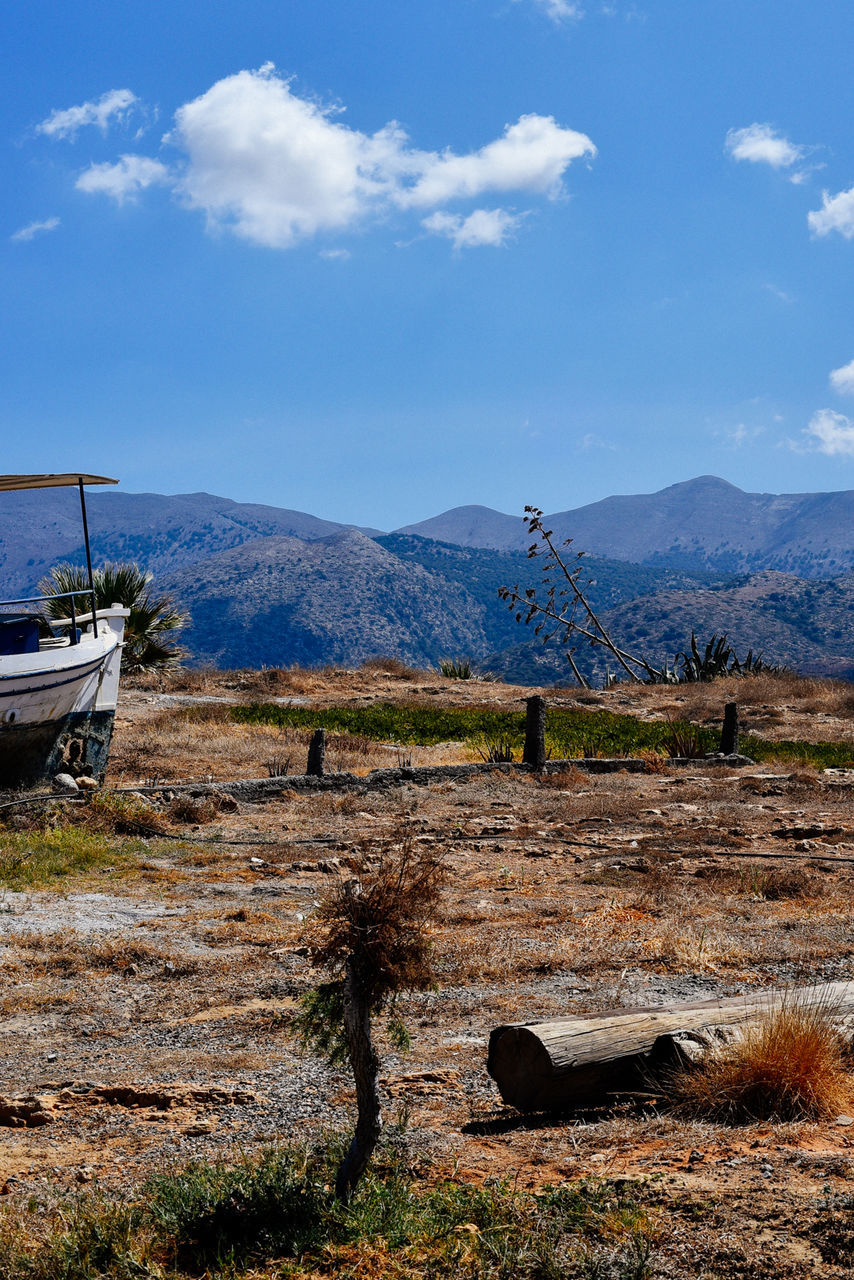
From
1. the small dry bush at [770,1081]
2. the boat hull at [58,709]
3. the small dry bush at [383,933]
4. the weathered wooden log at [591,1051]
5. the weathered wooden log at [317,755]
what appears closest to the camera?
the small dry bush at [383,933]

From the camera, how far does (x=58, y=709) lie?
1159cm

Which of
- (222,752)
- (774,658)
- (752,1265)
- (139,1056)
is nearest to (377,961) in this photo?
(752,1265)

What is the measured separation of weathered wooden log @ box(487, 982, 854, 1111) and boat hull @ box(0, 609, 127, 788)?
8147 millimetres

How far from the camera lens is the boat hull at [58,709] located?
427 inches

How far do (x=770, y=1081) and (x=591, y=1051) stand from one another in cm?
65

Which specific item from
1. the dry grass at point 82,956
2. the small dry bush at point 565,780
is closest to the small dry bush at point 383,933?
the dry grass at point 82,956

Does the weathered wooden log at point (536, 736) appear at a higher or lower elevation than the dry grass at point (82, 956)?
higher

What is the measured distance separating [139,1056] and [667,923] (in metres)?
3.84

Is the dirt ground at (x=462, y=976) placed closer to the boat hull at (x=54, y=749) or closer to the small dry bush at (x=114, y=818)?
the small dry bush at (x=114, y=818)

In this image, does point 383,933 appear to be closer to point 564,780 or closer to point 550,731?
point 564,780

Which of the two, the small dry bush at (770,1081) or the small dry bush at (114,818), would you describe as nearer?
the small dry bush at (770,1081)

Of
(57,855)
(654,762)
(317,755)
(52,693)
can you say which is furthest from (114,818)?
(654,762)

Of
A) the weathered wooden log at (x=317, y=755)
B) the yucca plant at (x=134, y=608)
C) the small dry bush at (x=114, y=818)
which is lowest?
the small dry bush at (x=114, y=818)

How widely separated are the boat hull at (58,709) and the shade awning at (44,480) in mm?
1855
